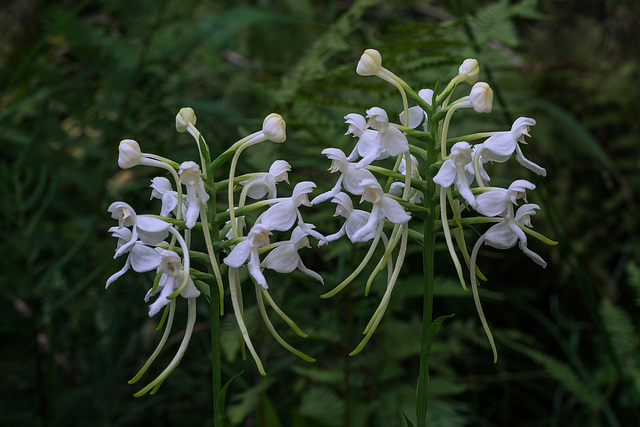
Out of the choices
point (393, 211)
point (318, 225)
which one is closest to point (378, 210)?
point (393, 211)

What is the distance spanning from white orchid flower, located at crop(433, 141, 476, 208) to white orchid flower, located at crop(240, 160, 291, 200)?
23 cm

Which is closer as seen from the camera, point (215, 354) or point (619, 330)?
point (215, 354)

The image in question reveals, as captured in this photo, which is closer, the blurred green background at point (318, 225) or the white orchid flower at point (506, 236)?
the white orchid flower at point (506, 236)

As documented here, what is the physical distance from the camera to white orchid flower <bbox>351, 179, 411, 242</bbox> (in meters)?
0.79

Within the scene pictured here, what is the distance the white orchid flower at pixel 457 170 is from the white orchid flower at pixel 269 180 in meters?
0.23

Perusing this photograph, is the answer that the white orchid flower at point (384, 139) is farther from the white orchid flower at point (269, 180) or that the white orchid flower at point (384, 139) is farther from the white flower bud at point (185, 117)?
the white flower bud at point (185, 117)

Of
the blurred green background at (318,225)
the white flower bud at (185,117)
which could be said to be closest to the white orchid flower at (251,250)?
the white flower bud at (185,117)

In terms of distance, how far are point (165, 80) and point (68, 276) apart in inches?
35.4

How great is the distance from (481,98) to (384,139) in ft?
0.48

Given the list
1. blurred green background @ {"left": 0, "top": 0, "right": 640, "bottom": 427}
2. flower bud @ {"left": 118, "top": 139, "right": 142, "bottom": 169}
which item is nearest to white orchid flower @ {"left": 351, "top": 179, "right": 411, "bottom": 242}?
flower bud @ {"left": 118, "top": 139, "right": 142, "bottom": 169}

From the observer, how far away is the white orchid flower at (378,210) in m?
0.79

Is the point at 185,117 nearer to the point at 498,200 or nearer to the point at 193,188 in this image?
the point at 193,188

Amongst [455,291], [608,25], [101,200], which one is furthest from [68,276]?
[608,25]

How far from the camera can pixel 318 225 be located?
6.51 ft
